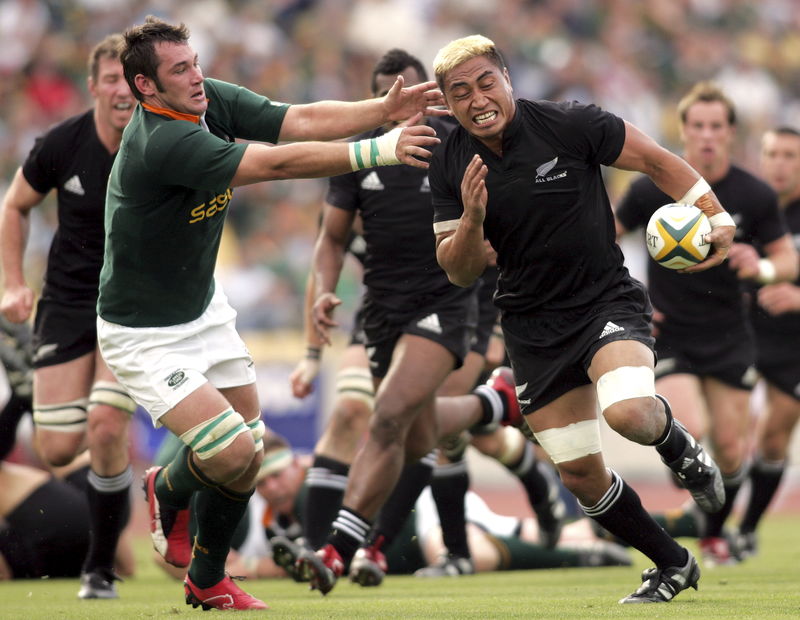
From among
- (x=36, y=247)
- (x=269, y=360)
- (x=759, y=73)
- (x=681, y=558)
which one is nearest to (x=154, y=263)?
(x=681, y=558)

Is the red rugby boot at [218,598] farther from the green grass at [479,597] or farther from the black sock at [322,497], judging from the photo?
the black sock at [322,497]

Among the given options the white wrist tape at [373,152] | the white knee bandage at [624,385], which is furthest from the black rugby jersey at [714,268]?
the white wrist tape at [373,152]

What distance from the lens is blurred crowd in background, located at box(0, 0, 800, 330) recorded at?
56.5 feet

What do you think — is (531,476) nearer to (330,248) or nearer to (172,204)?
(330,248)

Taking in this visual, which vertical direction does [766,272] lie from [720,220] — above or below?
below

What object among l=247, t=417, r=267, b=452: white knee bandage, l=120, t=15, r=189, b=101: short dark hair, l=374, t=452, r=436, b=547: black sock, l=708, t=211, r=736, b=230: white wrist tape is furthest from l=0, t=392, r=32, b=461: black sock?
l=708, t=211, r=736, b=230: white wrist tape

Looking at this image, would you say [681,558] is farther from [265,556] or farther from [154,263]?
[265,556]

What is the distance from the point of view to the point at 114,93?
24.8 feet

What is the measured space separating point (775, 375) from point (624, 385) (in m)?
4.61

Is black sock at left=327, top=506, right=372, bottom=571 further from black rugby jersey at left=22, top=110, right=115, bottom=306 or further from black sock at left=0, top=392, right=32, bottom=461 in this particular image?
black sock at left=0, top=392, right=32, bottom=461

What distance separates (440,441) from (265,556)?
1.80 metres

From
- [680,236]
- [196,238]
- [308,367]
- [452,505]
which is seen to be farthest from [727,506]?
[196,238]

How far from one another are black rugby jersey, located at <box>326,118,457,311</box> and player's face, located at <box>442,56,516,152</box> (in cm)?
167

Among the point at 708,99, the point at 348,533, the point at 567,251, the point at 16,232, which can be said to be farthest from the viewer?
the point at 708,99
